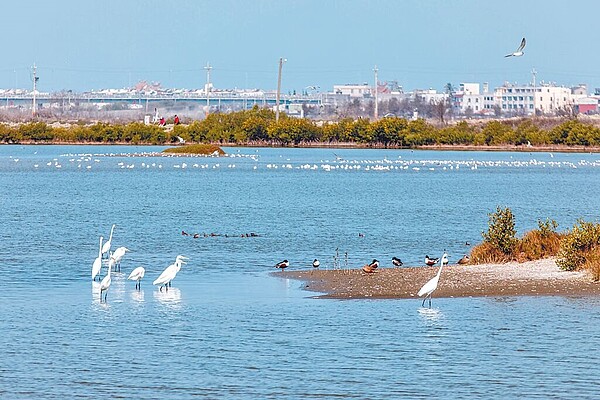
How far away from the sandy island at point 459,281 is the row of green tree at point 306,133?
107 meters

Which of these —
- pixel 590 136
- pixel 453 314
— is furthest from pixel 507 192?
pixel 590 136

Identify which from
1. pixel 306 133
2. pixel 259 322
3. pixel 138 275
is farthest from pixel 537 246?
pixel 306 133

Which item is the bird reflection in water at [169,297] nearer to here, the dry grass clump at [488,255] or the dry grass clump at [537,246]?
the dry grass clump at [488,255]

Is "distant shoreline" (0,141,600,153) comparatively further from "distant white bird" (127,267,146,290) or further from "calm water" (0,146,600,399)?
"distant white bird" (127,267,146,290)

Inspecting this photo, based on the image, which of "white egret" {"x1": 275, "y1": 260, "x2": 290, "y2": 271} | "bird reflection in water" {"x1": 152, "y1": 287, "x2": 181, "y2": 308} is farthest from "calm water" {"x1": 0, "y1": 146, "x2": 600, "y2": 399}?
"white egret" {"x1": 275, "y1": 260, "x2": 290, "y2": 271}

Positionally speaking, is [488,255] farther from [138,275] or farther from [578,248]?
[138,275]

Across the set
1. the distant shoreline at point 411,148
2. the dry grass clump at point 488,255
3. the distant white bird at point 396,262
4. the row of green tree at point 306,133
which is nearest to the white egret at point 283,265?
the distant white bird at point 396,262

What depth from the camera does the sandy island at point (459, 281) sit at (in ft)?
72.8

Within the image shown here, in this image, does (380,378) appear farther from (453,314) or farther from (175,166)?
(175,166)

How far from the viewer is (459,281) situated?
77.4ft

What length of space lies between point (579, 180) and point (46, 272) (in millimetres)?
54290

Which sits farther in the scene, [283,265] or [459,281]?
[283,265]

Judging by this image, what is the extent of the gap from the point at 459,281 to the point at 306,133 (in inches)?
4594

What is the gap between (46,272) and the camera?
26266mm
